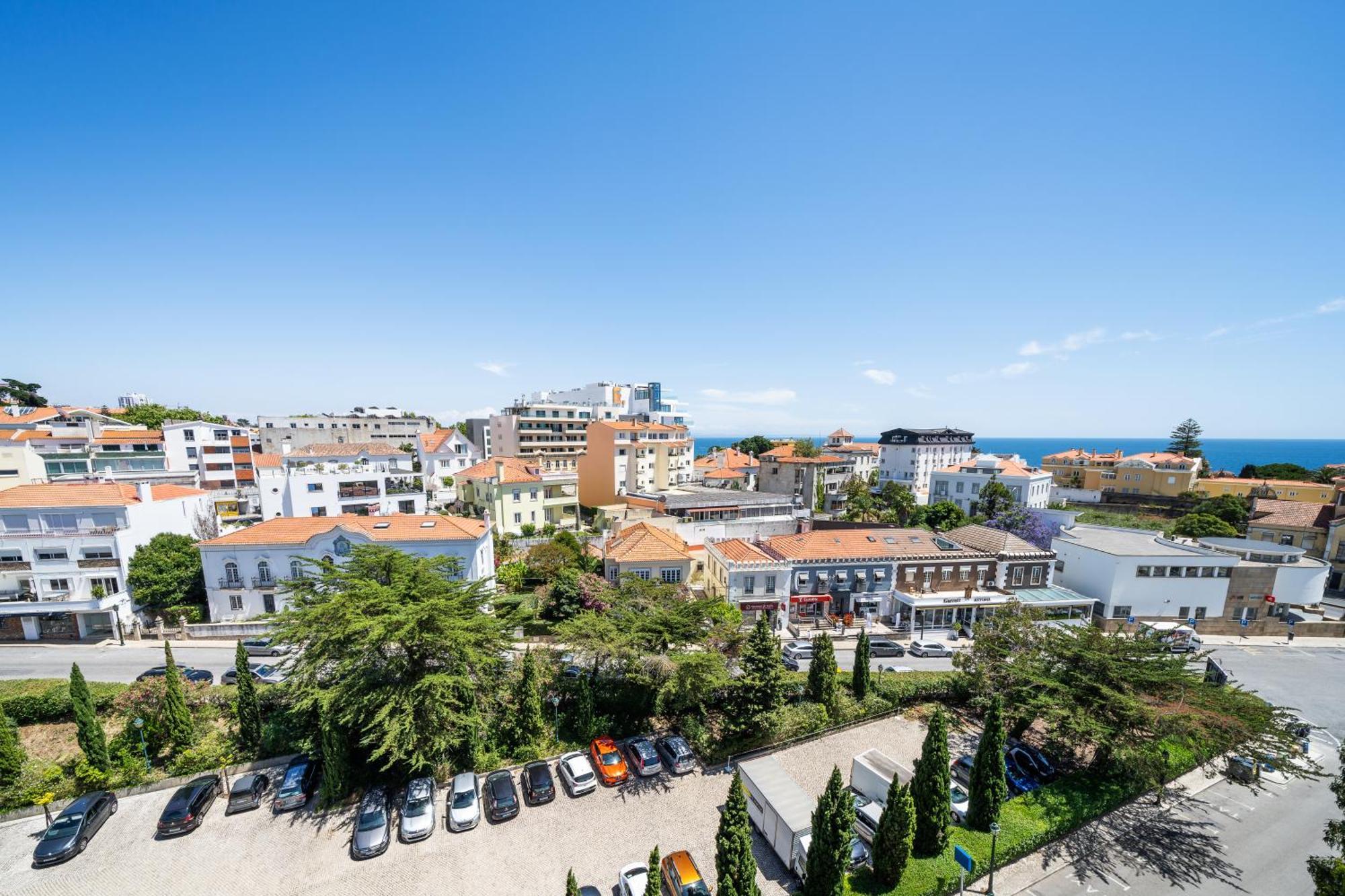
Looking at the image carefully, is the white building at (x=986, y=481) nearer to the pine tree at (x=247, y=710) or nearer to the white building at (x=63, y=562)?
the pine tree at (x=247, y=710)

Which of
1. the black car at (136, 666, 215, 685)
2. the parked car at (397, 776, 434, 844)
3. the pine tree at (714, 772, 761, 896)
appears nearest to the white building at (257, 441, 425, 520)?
the black car at (136, 666, 215, 685)

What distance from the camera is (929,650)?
35781 millimetres

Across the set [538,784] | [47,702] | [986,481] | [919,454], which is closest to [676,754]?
[538,784]

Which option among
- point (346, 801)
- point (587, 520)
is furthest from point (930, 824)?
point (587, 520)

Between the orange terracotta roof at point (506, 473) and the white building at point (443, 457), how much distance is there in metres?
10.0

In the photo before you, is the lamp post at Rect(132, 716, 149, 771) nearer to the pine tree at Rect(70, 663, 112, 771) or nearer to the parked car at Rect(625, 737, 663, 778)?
the pine tree at Rect(70, 663, 112, 771)

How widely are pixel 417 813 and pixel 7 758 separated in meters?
17.6

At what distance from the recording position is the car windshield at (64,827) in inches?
720

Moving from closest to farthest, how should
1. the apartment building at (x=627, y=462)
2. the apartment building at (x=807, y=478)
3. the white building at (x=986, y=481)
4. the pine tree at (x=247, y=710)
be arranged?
the pine tree at (x=247, y=710)
the apartment building at (x=627, y=462)
the white building at (x=986, y=481)
the apartment building at (x=807, y=478)

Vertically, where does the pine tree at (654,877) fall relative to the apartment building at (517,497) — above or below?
below

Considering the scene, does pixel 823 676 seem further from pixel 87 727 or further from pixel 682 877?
pixel 87 727

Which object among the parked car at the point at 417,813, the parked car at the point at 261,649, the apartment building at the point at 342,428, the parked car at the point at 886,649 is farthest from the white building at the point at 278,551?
the apartment building at the point at 342,428

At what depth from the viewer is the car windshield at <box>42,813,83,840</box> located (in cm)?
1828

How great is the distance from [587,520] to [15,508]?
46.5 meters
